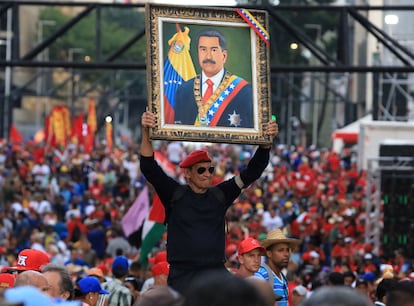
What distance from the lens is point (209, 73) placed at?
9297mm

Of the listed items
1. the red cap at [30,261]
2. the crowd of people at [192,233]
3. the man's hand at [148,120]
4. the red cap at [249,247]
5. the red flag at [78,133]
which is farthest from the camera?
the red flag at [78,133]

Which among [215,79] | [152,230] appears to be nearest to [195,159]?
[215,79]

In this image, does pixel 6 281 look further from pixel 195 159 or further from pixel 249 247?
pixel 249 247

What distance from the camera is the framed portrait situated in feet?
29.7

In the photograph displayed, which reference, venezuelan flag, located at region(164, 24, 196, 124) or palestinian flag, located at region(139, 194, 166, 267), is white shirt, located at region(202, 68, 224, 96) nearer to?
venezuelan flag, located at region(164, 24, 196, 124)

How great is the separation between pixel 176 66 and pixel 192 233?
1133 millimetres

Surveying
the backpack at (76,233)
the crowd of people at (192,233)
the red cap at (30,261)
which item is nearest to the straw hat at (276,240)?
the crowd of people at (192,233)

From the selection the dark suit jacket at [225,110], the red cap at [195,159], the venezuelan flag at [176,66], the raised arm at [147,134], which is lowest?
the red cap at [195,159]

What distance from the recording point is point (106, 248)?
24.6m

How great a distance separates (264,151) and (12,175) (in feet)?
90.9

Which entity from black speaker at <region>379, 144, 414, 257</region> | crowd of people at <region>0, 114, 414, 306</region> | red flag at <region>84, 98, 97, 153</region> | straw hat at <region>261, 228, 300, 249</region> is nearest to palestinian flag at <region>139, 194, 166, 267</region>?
crowd of people at <region>0, 114, 414, 306</region>

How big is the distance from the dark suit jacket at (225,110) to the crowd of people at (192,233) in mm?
258

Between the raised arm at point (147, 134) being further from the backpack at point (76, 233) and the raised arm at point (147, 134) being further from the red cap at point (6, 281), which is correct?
the backpack at point (76, 233)

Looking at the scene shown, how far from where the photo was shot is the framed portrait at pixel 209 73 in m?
9.04
